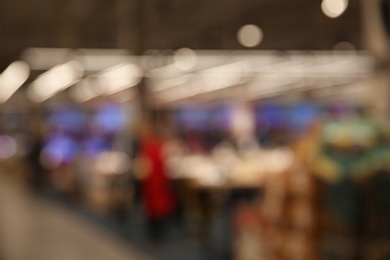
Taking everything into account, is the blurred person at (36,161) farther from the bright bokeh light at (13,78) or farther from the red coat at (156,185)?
the red coat at (156,185)

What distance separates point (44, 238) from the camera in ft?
25.3

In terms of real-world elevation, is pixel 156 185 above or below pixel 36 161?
below

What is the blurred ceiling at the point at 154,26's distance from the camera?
8.18m

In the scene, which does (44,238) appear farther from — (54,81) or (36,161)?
(54,81)

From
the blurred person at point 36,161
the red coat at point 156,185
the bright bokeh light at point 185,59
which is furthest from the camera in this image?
the blurred person at point 36,161

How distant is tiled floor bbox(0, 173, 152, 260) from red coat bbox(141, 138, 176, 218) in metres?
0.62

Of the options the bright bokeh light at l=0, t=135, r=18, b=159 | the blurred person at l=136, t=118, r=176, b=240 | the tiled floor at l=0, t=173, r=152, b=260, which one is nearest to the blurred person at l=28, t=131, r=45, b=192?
the bright bokeh light at l=0, t=135, r=18, b=159

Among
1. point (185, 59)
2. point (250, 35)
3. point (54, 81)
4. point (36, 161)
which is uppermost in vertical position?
point (54, 81)

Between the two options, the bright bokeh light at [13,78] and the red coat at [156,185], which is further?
the bright bokeh light at [13,78]

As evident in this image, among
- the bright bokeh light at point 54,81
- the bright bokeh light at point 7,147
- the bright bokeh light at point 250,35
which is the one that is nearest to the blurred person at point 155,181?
the bright bokeh light at point 250,35

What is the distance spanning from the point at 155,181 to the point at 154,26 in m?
2.52

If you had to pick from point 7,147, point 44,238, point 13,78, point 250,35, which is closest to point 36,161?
point 13,78

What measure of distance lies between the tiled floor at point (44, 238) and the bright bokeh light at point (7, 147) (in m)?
13.8

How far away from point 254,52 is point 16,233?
8082 mm
